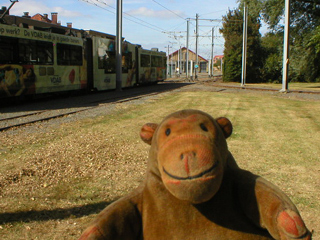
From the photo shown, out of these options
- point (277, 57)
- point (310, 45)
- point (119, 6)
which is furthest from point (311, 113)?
point (277, 57)

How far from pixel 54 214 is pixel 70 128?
562 centimetres

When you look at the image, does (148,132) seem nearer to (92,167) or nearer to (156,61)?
(92,167)

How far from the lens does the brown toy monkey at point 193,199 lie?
1893 mm

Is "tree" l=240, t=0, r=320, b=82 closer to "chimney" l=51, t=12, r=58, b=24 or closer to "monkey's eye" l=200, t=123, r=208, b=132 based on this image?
"monkey's eye" l=200, t=123, r=208, b=132

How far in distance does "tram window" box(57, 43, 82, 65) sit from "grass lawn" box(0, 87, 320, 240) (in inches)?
279

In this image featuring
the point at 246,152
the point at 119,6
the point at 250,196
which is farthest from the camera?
the point at 119,6

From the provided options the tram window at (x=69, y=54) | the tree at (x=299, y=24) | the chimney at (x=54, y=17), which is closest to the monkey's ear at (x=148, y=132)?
the tram window at (x=69, y=54)

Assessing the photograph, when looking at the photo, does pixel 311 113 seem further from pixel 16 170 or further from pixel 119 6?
pixel 119 6

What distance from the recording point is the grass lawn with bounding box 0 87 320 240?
4051 millimetres

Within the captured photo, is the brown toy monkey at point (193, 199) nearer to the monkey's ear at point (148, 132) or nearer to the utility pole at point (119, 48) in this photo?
the monkey's ear at point (148, 132)

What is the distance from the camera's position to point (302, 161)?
6.38m

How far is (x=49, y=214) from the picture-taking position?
411 centimetres

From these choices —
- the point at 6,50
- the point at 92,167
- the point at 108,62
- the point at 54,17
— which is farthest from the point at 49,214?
the point at 54,17

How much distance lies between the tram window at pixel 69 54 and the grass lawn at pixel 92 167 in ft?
23.2
